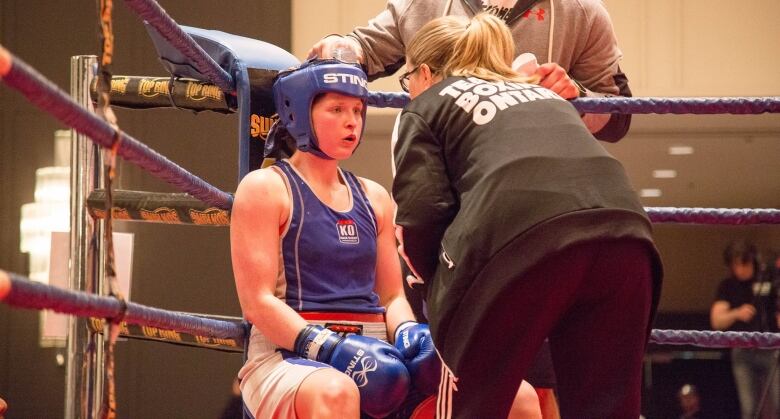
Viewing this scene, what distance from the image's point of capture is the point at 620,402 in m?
1.37

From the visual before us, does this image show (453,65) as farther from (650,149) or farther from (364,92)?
(650,149)

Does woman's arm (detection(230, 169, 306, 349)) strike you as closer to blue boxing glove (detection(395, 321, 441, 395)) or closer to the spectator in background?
blue boxing glove (detection(395, 321, 441, 395))

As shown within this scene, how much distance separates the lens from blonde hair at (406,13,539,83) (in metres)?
1.55

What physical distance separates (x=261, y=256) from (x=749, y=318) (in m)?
3.17

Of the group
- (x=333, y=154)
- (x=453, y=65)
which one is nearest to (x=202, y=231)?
(x=333, y=154)

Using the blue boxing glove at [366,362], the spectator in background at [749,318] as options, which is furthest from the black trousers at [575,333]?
the spectator in background at [749,318]

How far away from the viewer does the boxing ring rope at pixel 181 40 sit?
137cm

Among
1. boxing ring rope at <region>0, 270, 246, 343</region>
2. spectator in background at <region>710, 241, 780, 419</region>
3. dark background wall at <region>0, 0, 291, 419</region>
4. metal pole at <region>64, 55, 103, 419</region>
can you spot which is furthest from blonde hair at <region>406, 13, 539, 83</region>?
dark background wall at <region>0, 0, 291, 419</region>

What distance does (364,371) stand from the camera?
5.17 feet

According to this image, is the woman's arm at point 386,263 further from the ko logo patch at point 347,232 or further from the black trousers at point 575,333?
the black trousers at point 575,333

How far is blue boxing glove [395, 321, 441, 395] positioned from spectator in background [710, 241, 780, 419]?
2515 mm

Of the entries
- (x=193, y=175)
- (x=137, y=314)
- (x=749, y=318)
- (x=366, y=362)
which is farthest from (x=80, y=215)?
(x=749, y=318)

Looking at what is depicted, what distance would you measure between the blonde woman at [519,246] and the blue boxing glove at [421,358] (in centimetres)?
22

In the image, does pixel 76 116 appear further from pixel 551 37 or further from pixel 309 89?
pixel 551 37
